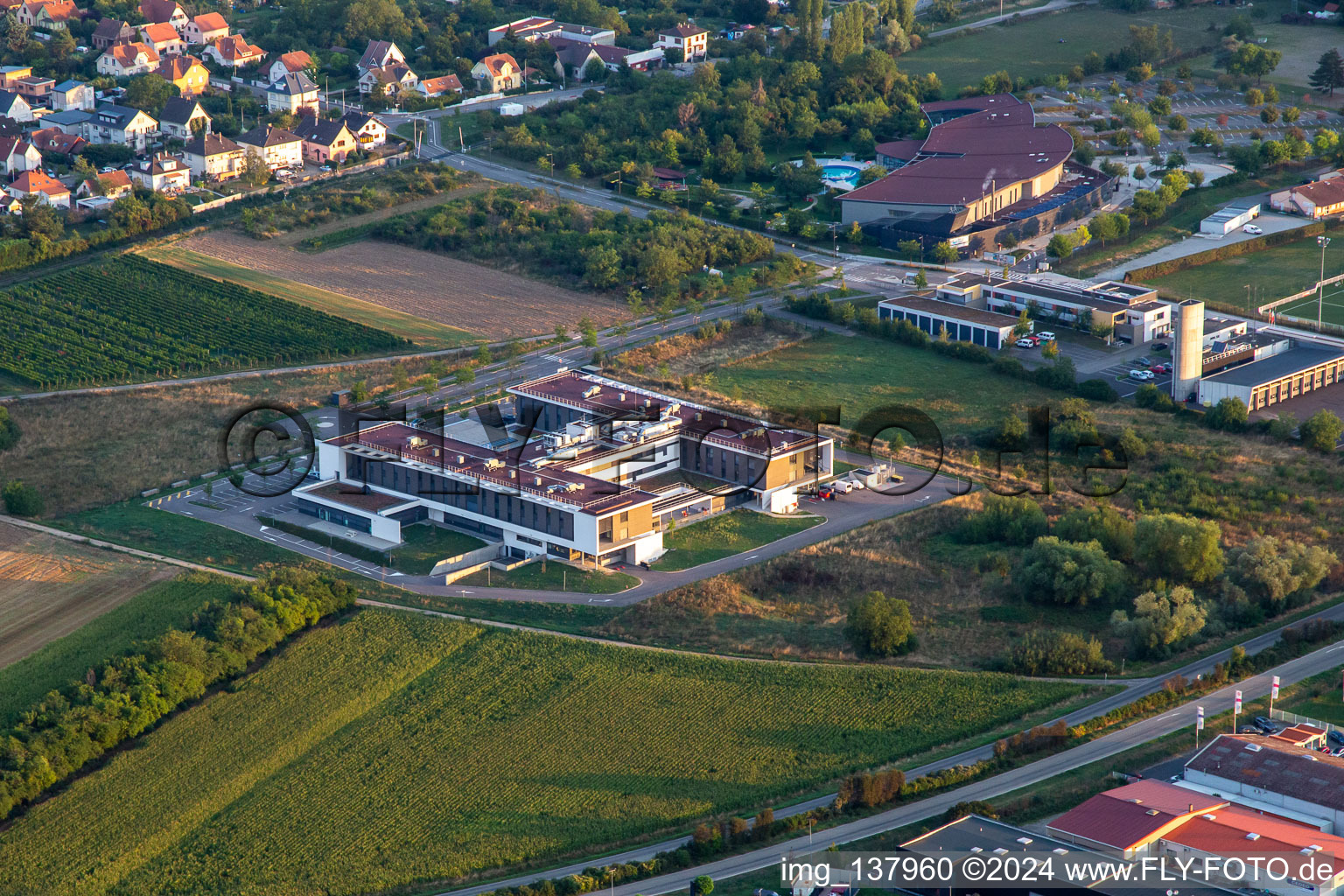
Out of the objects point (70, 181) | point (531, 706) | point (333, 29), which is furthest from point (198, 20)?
point (531, 706)

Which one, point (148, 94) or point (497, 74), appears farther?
point (497, 74)

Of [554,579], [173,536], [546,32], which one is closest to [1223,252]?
[554,579]

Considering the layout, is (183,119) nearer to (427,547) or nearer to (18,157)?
(18,157)

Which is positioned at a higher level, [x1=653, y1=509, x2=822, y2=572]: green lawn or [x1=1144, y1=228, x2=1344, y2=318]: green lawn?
[x1=1144, y1=228, x2=1344, y2=318]: green lawn

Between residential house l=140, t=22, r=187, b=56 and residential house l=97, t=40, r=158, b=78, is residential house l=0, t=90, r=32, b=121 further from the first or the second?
residential house l=140, t=22, r=187, b=56

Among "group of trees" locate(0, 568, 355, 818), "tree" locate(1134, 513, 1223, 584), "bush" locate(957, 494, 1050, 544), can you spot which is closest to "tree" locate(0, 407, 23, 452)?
"group of trees" locate(0, 568, 355, 818)
